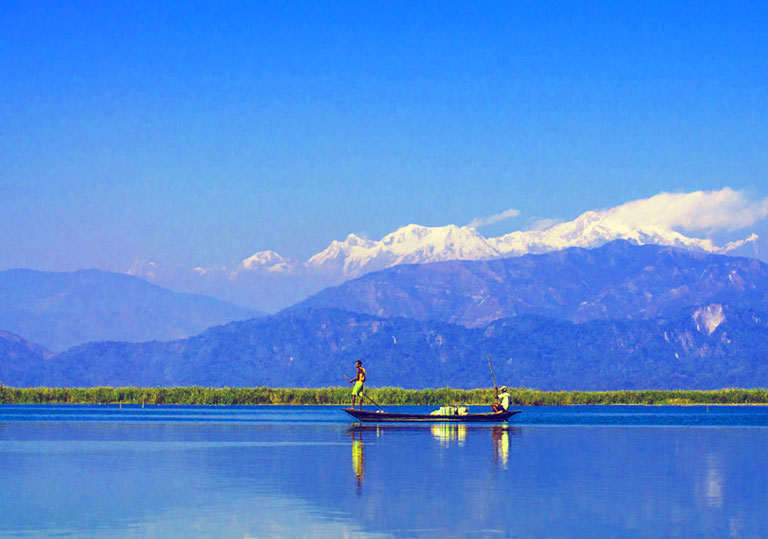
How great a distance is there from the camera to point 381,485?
3250cm

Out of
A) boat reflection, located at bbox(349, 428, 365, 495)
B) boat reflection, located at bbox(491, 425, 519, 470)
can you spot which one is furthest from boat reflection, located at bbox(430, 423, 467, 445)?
boat reflection, located at bbox(349, 428, 365, 495)

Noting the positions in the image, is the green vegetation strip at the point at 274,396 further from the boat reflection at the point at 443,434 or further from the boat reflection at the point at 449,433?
the boat reflection at the point at 443,434

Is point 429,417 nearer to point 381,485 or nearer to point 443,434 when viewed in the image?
point 443,434

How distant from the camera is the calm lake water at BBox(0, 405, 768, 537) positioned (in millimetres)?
25453

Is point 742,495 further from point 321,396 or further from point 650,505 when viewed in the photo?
point 321,396

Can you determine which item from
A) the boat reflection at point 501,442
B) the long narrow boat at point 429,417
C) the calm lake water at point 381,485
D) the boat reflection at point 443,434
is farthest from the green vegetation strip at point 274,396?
the calm lake water at point 381,485

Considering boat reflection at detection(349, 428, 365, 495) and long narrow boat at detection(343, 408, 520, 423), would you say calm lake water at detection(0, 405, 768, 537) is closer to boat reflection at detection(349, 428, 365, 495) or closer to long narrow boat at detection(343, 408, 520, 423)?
boat reflection at detection(349, 428, 365, 495)

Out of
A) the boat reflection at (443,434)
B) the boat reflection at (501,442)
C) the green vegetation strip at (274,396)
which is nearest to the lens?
the boat reflection at (501,442)

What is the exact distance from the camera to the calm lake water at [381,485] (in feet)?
83.5

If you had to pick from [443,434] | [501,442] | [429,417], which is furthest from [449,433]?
[429,417]

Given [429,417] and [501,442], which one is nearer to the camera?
[501,442]

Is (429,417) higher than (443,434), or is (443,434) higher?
(429,417)

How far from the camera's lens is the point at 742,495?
31.0 metres

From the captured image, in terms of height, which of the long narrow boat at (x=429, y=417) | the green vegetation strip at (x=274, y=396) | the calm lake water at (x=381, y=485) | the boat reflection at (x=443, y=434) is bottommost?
the calm lake water at (x=381, y=485)
